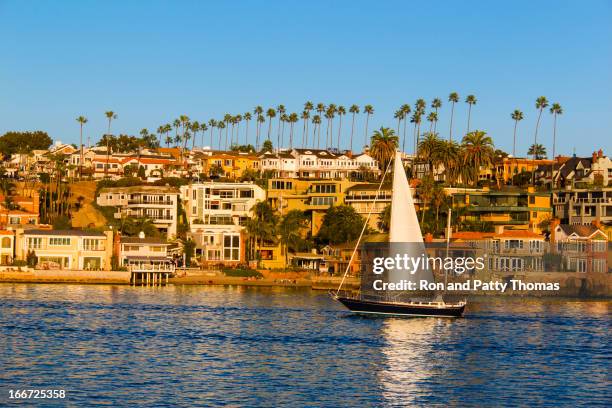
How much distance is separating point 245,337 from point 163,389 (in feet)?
75.3

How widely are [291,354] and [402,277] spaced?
27.2 m

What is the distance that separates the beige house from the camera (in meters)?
135

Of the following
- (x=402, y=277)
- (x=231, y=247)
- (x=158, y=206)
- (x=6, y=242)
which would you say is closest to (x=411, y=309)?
(x=402, y=277)

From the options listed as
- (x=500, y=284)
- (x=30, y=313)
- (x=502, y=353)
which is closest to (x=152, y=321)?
(x=30, y=313)

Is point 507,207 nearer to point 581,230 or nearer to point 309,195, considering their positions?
point 581,230

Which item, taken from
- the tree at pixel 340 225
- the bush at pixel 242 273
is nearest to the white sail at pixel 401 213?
the bush at pixel 242 273

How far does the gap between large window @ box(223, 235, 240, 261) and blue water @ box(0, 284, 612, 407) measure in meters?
42.5

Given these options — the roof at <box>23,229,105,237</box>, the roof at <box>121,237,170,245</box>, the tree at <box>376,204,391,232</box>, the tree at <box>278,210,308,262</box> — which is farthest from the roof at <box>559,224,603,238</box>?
the roof at <box>23,229,105,237</box>

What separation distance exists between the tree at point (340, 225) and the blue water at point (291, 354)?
38.9m

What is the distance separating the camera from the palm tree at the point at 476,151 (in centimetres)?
16825

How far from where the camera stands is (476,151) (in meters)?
168

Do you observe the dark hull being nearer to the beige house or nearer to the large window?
the beige house

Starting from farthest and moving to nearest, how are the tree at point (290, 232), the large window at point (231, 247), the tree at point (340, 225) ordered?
the large window at point (231, 247) < the tree at point (340, 225) < the tree at point (290, 232)

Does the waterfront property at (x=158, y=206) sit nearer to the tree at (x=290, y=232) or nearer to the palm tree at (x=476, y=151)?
the tree at (x=290, y=232)
